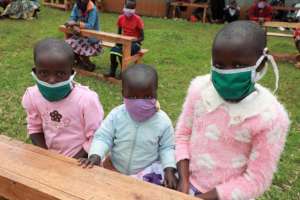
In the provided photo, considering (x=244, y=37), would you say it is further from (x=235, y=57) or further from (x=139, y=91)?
(x=139, y=91)

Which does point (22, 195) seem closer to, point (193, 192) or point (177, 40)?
point (193, 192)

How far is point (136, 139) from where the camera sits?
8.24ft

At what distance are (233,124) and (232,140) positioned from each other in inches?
3.3

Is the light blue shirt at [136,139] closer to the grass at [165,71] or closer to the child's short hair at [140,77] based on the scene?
the child's short hair at [140,77]

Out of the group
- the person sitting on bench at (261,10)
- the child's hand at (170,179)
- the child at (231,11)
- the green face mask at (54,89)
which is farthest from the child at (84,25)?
the child at (231,11)

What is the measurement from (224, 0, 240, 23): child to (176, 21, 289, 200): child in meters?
13.7

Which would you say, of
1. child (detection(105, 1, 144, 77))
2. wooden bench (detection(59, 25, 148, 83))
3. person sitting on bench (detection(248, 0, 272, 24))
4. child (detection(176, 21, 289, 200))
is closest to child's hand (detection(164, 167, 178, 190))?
child (detection(176, 21, 289, 200))

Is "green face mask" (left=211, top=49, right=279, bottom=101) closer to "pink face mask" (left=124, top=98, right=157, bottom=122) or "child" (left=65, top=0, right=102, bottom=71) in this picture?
"pink face mask" (left=124, top=98, right=157, bottom=122)

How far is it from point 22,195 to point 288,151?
3343 mm

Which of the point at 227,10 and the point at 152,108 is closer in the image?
the point at 152,108

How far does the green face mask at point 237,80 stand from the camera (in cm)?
185

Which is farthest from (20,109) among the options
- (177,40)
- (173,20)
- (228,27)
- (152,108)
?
(173,20)

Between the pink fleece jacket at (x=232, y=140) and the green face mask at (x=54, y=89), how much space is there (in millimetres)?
741

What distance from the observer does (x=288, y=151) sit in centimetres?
451
